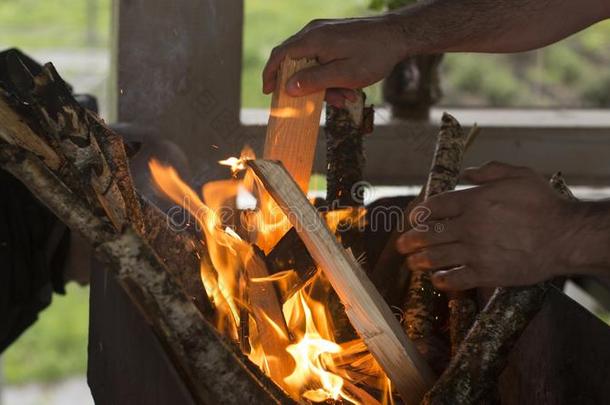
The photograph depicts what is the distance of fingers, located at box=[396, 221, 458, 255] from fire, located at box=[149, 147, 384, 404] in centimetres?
29

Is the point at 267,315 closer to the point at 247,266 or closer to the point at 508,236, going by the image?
the point at 247,266

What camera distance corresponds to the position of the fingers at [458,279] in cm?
172

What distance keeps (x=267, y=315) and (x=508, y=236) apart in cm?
53

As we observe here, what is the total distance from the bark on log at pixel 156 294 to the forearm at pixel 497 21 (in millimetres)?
982

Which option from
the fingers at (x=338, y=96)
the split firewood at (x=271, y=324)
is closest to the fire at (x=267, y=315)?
the split firewood at (x=271, y=324)

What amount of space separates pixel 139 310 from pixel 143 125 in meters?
1.60

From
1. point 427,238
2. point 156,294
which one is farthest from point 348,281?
point 156,294

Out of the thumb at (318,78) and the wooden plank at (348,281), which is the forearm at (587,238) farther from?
the thumb at (318,78)

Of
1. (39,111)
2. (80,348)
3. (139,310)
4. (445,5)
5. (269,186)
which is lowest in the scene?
(80,348)

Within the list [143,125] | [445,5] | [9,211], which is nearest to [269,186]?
[445,5]

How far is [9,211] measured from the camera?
2703 mm

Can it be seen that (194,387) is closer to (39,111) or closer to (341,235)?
(39,111)

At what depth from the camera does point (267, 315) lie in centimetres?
195

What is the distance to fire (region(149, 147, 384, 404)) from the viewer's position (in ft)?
6.15
